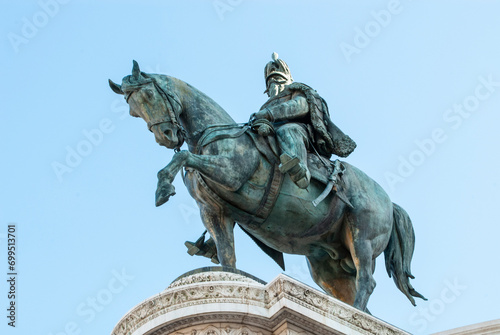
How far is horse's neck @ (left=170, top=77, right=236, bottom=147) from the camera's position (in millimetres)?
13117

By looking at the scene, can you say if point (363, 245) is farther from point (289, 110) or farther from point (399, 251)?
point (289, 110)

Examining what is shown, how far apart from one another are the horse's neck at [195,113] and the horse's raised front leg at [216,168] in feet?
2.33

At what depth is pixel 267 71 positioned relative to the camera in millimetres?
15242

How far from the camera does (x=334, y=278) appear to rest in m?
14.0

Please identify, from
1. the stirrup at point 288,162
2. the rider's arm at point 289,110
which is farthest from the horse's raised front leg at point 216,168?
the rider's arm at point 289,110

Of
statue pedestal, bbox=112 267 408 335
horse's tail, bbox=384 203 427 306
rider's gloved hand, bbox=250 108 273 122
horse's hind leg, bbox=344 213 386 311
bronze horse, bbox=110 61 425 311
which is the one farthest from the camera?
horse's tail, bbox=384 203 427 306

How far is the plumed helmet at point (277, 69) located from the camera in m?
15.1

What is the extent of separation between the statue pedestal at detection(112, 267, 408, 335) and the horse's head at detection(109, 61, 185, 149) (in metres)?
2.69

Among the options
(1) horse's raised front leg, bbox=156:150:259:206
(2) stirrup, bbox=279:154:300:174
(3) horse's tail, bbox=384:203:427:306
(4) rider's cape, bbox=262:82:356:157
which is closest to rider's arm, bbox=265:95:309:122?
(4) rider's cape, bbox=262:82:356:157

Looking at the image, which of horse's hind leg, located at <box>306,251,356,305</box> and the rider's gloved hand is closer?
the rider's gloved hand

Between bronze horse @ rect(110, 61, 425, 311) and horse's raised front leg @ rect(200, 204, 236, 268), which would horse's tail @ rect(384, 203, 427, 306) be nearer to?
bronze horse @ rect(110, 61, 425, 311)

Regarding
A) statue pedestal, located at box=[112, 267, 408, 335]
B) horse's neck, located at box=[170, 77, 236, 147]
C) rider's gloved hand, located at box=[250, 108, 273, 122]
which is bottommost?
statue pedestal, located at box=[112, 267, 408, 335]

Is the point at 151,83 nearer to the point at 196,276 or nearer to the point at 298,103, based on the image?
the point at 298,103

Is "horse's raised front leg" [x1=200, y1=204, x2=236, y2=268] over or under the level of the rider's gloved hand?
under
